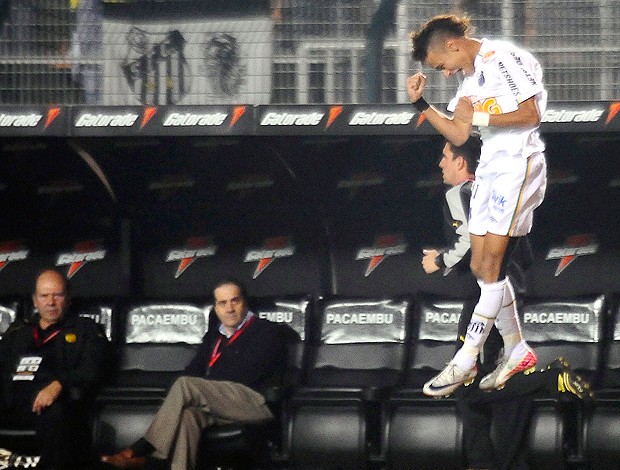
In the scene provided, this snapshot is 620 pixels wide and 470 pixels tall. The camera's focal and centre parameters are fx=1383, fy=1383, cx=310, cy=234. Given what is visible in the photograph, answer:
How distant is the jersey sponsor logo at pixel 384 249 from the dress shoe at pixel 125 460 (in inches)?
81.5

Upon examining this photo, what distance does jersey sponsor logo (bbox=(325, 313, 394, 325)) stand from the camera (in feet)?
25.7

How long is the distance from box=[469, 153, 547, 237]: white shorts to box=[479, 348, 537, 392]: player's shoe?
0.63 metres

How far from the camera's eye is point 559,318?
25.0 feet

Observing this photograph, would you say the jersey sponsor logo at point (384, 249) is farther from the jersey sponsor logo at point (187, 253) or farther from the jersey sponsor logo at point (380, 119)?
the jersey sponsor logo at point (380, 119)

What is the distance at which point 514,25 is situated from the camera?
23.7 ft

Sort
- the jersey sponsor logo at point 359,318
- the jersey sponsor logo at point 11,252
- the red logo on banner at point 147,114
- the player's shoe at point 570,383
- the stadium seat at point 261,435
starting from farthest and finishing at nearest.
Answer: the jersey sponsor logo at point 11,252 < the jersey sponsor logo at point 359,318 < the red logo on banner at point 147,114 < the stadium seat at point 261,435 < the player's shoe at point 570,383

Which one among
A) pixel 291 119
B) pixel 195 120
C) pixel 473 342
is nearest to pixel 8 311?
pixel 195 120

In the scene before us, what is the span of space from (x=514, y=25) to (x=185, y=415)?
2.65m

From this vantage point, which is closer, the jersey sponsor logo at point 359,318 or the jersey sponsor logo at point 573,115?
the jersey sponsor logo at point 573,115

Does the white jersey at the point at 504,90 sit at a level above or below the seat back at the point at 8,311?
above

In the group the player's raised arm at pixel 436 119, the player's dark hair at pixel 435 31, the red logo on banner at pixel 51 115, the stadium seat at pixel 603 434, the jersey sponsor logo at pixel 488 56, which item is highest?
the player's dark hair at pixel 435 31

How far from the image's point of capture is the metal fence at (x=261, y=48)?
723cm

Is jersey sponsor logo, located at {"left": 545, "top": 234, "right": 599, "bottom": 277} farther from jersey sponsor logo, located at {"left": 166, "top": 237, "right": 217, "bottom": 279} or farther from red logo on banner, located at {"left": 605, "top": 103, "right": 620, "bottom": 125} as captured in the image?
jersey sponsor logo, located at {"left": 166, "top": 237, "right": 217, "bottom": 279}

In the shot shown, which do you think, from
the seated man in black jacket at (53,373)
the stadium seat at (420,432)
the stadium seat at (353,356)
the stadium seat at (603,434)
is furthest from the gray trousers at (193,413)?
the stadium seat at (603,434)
